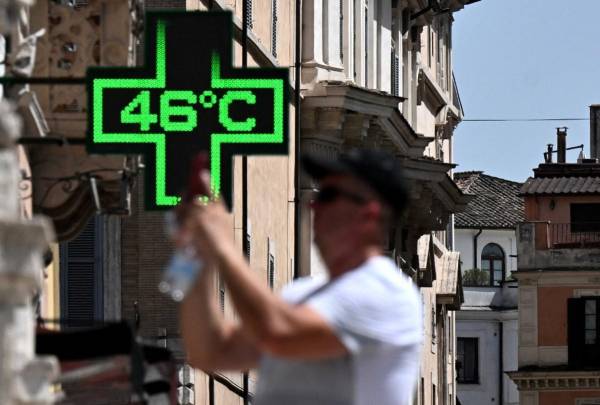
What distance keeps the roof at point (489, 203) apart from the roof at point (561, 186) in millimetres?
20011

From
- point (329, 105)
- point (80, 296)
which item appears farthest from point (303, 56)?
point (80, 296)

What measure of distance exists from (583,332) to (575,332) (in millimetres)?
248

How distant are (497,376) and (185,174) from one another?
75.9 meters

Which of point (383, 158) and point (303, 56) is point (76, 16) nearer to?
point (383, 158)

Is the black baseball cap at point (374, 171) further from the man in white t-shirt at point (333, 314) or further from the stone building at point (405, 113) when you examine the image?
the stone building at point (405, 113)

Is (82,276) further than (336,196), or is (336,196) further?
(82,276)

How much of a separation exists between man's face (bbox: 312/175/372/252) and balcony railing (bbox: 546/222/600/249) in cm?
6693

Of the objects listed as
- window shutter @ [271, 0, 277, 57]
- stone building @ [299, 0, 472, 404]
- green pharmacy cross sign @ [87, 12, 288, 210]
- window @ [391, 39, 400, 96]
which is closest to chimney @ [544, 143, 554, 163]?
stone building @ [299, 0, 472, 404]

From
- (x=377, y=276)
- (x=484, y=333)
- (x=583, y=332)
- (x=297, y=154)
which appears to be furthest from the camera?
(x=484, y=333)

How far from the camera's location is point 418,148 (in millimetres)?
44812

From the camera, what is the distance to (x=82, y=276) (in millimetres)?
25734

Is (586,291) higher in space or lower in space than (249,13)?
lower

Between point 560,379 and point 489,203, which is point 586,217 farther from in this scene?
point 489,203

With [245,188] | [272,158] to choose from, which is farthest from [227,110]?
[272,158]
